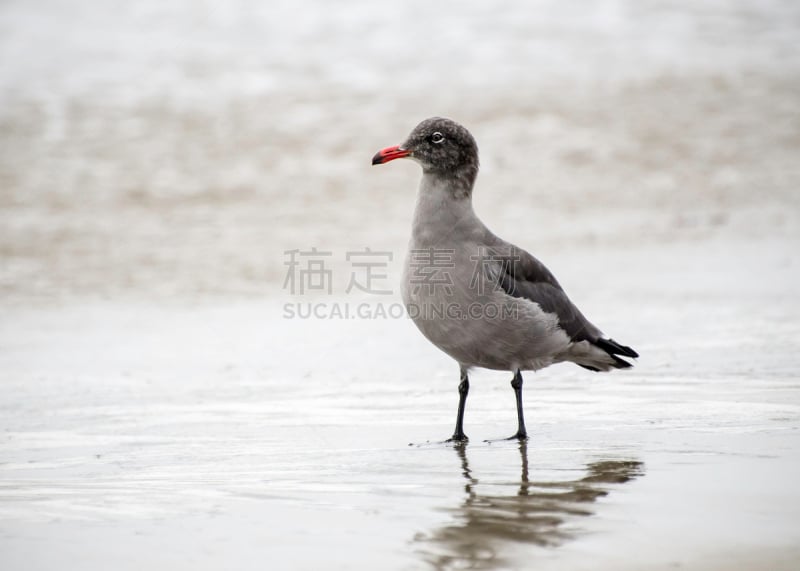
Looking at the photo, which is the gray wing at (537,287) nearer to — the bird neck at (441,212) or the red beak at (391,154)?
the bird neck at (441,212)

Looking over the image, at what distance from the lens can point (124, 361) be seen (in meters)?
8.23

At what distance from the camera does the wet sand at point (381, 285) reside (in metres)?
4.15

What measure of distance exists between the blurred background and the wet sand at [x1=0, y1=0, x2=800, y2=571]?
7cm

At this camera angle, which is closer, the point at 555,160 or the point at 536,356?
the point at 536,356

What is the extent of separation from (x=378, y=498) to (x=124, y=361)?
4260 millimetres

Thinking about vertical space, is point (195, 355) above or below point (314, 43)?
below

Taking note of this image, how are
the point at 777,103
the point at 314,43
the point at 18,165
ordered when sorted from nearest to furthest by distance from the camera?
the point at 18,165 → the point at 777,103 → the point at 314,43

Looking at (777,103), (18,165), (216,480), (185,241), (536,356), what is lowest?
(216,480)

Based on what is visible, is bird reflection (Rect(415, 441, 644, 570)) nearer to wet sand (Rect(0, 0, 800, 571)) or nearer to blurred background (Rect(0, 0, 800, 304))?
wet sand (Rect(0, 0, 800, 571))

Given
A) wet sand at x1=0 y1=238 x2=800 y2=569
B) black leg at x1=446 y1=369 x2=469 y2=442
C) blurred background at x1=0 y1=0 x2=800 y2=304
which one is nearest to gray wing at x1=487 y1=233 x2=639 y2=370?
wet sand at x1=0 y1=238 x2=800 y2=569

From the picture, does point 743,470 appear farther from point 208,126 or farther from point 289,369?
point 208,126

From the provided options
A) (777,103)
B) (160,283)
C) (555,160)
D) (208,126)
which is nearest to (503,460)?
(160,283)

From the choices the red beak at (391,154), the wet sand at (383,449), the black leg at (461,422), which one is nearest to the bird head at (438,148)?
the red beak at (391,154)

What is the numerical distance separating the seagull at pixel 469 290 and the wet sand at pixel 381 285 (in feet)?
1.28
